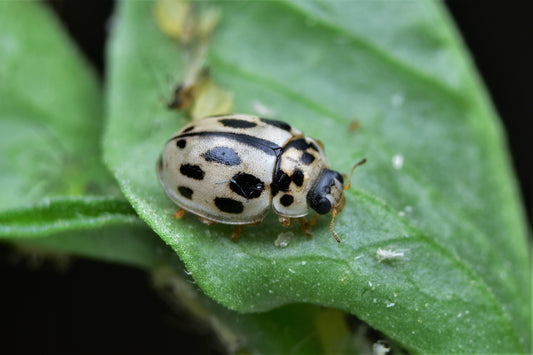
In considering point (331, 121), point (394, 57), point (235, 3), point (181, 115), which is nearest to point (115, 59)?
point (181, 115)

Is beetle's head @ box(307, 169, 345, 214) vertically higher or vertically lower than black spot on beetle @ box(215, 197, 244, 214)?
higher

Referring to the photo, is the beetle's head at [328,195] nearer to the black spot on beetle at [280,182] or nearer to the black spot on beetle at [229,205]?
the black spot on beetle at [280,182]

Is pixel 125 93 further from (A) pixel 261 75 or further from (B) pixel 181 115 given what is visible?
(A) pixel 261 75

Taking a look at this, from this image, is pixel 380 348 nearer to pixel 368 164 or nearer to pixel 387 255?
pixel 387 255

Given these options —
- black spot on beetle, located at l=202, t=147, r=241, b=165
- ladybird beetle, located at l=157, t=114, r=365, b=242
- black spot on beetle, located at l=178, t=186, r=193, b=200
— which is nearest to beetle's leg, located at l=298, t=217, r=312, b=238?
ladybird beetle, located at l=157, t=114, r=365, b=242

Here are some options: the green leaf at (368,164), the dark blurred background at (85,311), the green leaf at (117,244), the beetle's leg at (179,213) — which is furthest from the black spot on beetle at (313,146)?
the dark blurred background at (85,311)

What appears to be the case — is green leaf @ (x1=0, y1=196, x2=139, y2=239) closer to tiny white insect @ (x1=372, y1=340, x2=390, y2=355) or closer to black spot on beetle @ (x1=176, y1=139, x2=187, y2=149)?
black spot on beetle @ (x1=176, y1=139, x2=187, y2=149)

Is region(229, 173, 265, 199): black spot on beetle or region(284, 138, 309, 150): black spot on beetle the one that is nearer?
region(229, 173, 265, 199): black spot on beetle
